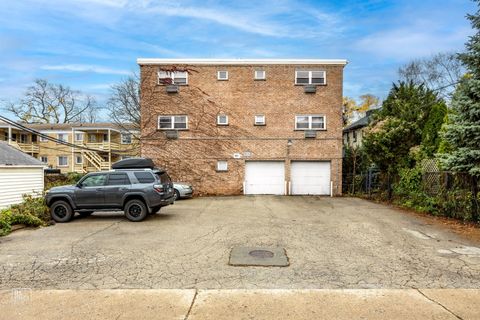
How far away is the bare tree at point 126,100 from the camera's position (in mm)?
31156

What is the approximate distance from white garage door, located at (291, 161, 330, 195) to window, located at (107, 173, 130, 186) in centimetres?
1179

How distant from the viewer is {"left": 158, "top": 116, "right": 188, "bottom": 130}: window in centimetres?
2067

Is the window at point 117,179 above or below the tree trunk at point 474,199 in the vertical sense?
above

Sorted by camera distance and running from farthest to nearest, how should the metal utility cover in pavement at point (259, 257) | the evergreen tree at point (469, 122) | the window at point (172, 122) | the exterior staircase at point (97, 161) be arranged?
the exterior staircase at point (97, 161) → the window at point (172, 122) → the evergreen tree at point (469, 122) → the metal utility cover in pavement at point (259, 257)

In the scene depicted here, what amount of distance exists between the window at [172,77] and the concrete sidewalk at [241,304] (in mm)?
17175

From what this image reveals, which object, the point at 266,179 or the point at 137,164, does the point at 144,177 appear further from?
the point at 266,179

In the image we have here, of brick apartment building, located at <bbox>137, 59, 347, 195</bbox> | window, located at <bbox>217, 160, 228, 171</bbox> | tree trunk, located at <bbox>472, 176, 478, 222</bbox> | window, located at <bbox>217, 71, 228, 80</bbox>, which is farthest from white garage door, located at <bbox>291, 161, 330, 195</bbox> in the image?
tree trunk, located at <bbox>472, 176, 478, 222</bbox>

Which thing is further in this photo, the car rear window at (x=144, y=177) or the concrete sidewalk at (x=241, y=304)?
the car rear window at (x=144, y=177)

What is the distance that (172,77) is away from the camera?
20531mm

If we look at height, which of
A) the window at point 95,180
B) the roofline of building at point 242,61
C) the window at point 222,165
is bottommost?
the window at point 95,180

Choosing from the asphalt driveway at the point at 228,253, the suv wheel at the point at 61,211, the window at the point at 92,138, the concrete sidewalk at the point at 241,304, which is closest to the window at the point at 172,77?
the asphalt driveway at the point at 228,253

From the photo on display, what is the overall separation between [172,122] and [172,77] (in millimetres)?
2911

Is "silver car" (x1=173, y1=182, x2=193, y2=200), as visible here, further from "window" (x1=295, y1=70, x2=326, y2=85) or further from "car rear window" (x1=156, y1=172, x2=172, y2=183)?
"window" (x1=295, y1=70, x2=326, y2=85)

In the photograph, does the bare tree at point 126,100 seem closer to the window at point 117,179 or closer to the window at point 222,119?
the window at point 222,119
